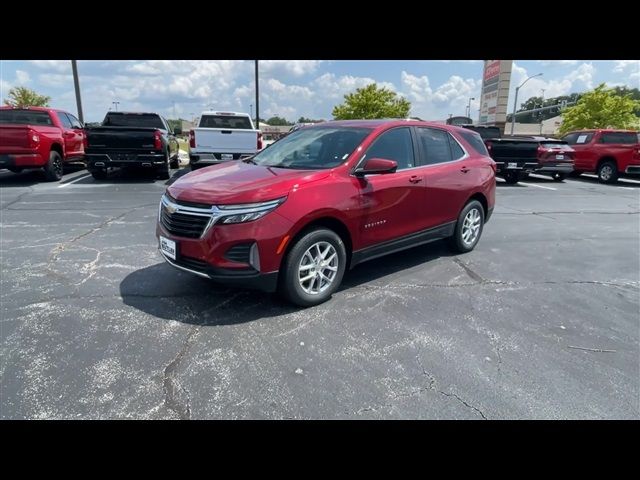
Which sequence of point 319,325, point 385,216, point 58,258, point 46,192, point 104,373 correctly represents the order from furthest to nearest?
point 46,192, point 58,258, point 385,216, point 319,325, point 104,373

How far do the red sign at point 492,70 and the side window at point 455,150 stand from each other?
29547mm

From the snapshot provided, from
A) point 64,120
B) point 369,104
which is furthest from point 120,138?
point 369,104

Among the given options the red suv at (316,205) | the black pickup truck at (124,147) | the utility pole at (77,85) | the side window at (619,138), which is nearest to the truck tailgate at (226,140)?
the black pickup truck at (124,147)

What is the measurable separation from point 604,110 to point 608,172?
753 inches

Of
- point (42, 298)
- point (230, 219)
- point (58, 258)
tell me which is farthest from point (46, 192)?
point (230, 219)

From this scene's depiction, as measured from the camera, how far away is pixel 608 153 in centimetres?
1502

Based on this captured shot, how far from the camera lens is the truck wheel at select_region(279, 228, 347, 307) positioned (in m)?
3.64

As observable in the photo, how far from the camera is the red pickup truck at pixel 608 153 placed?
14.5m

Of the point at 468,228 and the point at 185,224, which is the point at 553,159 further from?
the point at 185,224

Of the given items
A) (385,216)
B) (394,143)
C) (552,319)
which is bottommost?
(552,319)

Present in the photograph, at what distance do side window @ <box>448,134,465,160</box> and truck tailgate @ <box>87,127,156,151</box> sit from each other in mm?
8232

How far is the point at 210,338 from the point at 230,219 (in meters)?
1.00

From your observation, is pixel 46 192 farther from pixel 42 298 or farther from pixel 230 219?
pixel 230 219

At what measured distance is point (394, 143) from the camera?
4.59 metres
